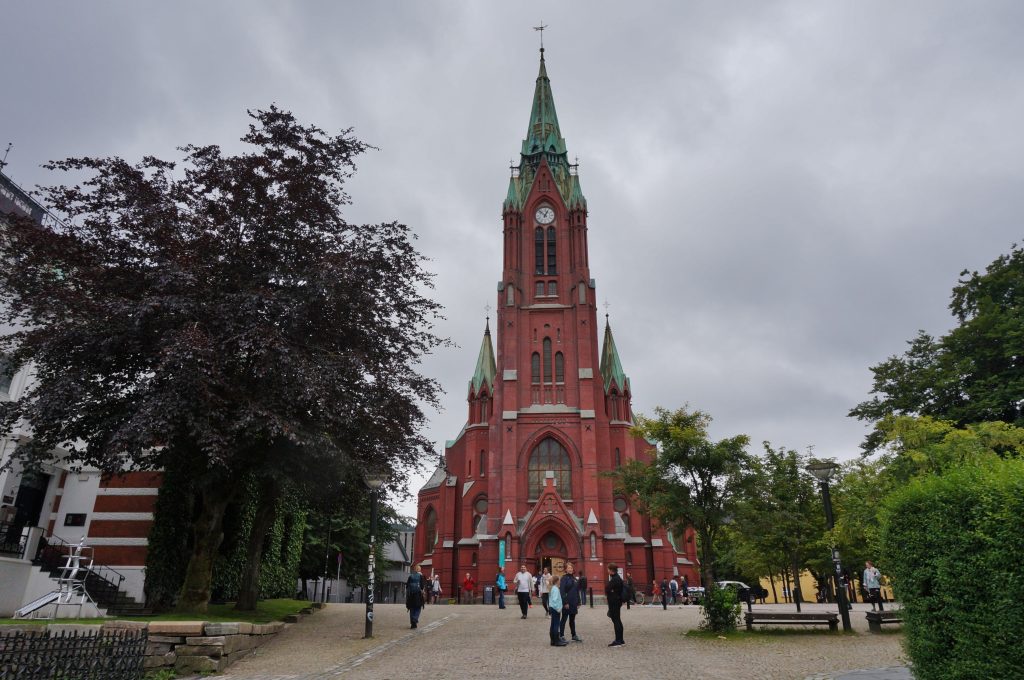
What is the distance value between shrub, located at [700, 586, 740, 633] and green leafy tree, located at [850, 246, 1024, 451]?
54.3ft

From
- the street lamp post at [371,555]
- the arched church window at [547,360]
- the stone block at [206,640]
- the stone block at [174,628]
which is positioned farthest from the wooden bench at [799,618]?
the arched church window at [547,360]

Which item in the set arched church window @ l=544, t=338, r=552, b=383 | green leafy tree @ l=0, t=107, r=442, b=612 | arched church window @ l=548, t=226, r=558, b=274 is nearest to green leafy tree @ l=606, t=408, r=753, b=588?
green leafy tree @ l=0, t=107, r=442, b=612

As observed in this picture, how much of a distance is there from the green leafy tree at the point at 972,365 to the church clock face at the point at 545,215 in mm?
27758

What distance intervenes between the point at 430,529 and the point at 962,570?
51788 mm

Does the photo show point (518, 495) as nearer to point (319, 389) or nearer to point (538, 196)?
point (538, 196)

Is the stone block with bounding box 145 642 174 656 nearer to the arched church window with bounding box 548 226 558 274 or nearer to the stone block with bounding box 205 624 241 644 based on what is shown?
the stone block with bounding box 205 624 241 644

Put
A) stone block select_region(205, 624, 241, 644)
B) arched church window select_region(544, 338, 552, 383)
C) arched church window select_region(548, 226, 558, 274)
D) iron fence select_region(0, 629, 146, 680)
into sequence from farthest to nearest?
arched church window select_region(548, 226, 558, 274) < arched church window select_region(544, 338, 552, 383) < stone block select_region(205, 624, 241, 644) < iron fence select_region(0, 629, 146, 680)

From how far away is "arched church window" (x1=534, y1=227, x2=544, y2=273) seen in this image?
5309cm

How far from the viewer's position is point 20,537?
65.8ft

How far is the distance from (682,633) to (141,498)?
58.0ft

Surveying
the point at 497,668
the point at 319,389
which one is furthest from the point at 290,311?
the point at 497,668

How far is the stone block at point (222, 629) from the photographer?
12555 mm

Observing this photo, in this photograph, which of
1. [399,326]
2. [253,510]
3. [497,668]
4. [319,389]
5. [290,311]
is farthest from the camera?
[253,510]

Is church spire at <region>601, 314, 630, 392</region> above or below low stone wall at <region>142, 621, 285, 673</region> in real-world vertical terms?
above
